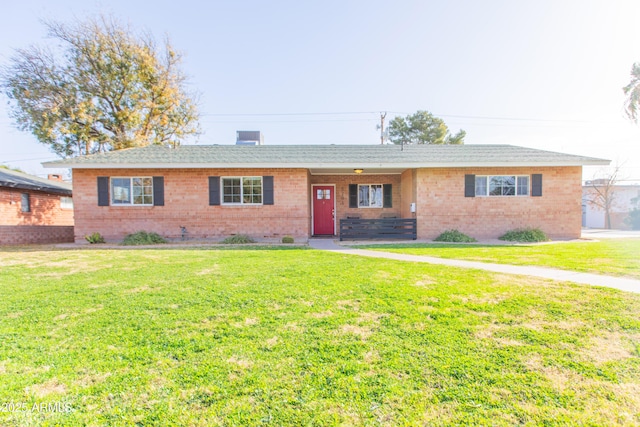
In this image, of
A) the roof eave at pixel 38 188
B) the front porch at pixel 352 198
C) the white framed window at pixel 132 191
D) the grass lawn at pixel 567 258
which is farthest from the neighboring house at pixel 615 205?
the roof eave at pixel 38 188

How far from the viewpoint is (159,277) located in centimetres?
566

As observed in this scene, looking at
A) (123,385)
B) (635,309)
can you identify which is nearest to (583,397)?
(635,309)

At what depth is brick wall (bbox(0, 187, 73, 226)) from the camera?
42.0 ft

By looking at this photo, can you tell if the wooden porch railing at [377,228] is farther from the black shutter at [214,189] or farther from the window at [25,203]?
the window at [25,203]

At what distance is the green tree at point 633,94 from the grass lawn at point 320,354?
A: 16861 millimetres

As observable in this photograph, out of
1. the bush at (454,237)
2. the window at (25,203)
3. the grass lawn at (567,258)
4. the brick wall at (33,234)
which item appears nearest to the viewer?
the grass lawn at (567,258)

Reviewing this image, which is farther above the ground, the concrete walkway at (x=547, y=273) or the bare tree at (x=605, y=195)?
the bare tree at (x=605, y=195)

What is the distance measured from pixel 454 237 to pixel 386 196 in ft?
12.7

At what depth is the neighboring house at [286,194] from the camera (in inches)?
473

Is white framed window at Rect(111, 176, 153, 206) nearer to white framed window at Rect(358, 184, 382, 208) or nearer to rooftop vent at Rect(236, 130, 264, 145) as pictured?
rooftop vent at Rect(236, 130, 264, 145)

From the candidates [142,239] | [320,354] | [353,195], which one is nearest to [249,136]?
[353,195]

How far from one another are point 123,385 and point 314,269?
423cm

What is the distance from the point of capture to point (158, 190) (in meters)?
12.2

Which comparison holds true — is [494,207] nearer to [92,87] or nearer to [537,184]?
[537,184]
